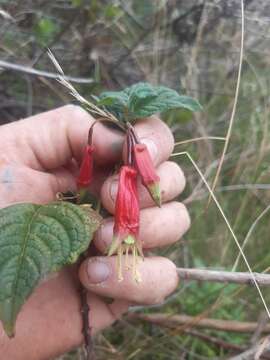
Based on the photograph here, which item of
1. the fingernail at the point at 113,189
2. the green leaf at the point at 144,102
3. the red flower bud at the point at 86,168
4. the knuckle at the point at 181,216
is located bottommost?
the knuckle at the point at 181,216

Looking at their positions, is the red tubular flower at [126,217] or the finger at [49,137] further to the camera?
the finger at [49,137]

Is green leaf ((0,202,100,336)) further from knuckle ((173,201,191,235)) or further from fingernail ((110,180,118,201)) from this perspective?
knuckle ((173,201,191,235))

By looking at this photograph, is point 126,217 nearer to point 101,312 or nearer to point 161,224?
point 161,224

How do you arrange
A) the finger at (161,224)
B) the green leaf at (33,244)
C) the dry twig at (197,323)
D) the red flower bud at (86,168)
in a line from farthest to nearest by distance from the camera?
1. the dry twig at (197,323)
2. the finger at (161,224)
3. the red flower bud at (86,168)
4. the green leaf at (33,244)

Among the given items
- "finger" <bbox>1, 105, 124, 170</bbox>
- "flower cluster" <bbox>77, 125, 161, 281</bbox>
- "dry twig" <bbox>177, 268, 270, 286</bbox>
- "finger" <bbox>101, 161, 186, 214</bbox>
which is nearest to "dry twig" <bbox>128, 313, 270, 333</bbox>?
"dry twig" <bbox>177, 268, 270, 286</bbox>

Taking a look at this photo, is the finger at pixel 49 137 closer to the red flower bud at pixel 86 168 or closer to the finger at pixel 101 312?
the red flower bud at pixel 86 168

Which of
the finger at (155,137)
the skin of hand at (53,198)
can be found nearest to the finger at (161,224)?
the skin of hand at (53,198)

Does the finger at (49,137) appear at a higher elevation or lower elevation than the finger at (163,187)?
higher

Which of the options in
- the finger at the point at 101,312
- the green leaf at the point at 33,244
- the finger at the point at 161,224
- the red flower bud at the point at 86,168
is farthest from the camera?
the finger at the point at 101,312
